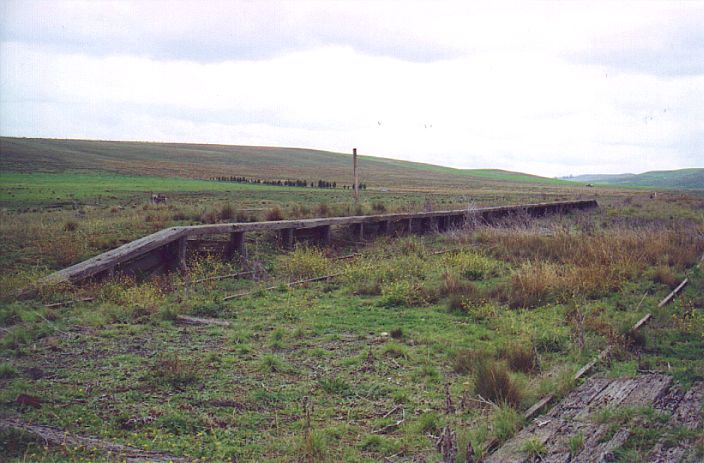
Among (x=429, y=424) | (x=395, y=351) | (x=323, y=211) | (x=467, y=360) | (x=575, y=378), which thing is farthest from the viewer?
(x=323, y=211)

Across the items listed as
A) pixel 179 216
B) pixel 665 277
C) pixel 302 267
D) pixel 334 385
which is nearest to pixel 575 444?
pixel 334 385

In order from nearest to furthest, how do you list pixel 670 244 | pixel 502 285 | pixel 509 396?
1. pixel 509 396
2. pixel 502 285
3. pixel 670 244

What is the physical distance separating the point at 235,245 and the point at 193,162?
78.7 meters

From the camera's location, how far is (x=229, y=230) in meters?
13.4

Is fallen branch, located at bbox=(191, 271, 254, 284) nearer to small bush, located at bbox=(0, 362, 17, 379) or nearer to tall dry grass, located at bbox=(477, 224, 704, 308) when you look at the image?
tall dry grass, located at bbox=(477, 224, 704, 308)

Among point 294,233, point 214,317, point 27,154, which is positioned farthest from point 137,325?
point 27,154

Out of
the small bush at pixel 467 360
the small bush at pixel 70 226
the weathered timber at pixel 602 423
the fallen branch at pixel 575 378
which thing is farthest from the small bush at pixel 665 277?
the small bush at pixel 70 226

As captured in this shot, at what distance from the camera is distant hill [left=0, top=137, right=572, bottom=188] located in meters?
66.2

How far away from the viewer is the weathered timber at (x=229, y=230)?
34.9 ft

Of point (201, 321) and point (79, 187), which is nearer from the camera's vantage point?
point (201, 321)

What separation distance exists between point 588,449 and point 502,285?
6.63 meters

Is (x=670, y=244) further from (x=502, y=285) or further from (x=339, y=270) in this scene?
(x=339, y=270)

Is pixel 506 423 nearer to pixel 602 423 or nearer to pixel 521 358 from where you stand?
pixel 602 423

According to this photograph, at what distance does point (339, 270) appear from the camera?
13.2 metres
